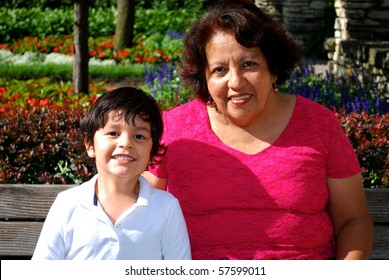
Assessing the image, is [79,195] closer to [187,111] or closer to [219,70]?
[187,111]

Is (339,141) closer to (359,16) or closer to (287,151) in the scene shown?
(287,151)

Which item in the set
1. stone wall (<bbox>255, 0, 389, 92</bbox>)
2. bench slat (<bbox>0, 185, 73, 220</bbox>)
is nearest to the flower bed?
bench slat (<bbox>0, 185, 73, 220</bbox>)

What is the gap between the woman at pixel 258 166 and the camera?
3213 mm

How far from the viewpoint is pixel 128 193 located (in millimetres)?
3168

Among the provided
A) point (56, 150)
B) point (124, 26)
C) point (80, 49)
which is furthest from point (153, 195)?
point (124, 26)

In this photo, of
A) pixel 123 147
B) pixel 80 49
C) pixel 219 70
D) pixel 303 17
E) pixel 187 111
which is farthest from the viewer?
pixel 303 17

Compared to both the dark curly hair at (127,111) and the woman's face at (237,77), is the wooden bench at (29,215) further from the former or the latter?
the woman's face at (237,77)

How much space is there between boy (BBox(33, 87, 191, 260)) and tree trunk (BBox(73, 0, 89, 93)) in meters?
6.32

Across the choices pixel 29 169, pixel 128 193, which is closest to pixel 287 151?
pixel 128 193

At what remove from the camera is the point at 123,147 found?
9.93 feet

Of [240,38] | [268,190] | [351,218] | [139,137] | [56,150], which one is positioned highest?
[240,38]

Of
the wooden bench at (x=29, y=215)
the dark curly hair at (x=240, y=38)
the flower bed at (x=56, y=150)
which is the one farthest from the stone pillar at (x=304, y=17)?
the dark curly hair at (x=240, y=38)

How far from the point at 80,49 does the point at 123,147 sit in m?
6.66

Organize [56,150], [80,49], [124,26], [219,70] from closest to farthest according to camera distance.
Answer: [219,70] < [56,150] < [80,49] < [124,26]
